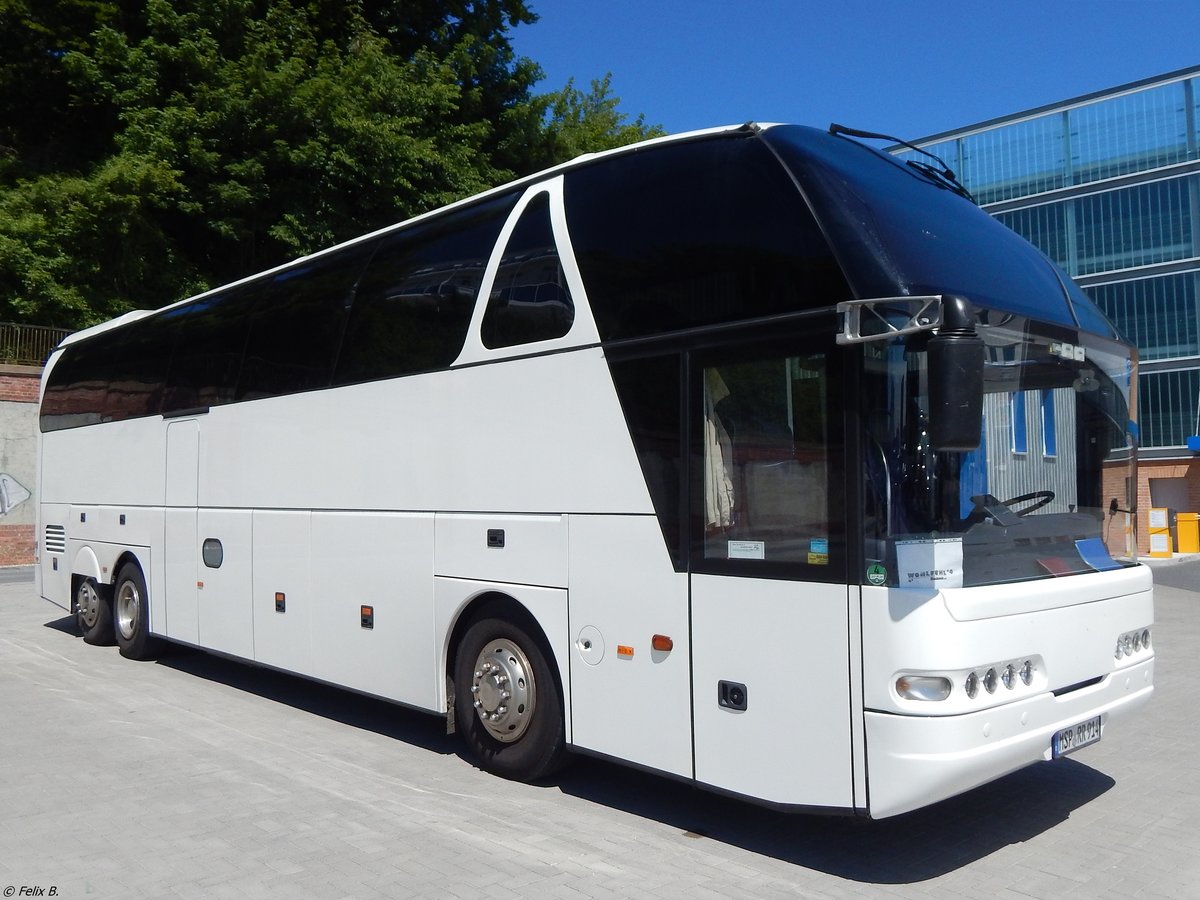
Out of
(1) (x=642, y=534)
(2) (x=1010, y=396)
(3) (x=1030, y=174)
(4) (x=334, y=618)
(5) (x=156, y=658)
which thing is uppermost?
(3) (x=1030, y=174)

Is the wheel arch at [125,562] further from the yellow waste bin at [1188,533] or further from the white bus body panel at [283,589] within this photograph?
the yellow waste bin at [1188,533]

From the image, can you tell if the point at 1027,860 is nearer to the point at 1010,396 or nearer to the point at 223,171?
the point at 1010,396

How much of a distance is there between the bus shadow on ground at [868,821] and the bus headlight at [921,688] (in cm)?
104

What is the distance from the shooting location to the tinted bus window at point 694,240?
5066 mm

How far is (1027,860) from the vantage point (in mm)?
5254

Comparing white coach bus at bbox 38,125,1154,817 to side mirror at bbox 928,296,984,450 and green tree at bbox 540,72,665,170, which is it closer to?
side mirror at bbox 928,296,984,450

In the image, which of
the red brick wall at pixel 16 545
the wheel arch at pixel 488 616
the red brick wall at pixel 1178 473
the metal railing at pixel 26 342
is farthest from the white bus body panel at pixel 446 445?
the red brick wall at pixel 1178 473

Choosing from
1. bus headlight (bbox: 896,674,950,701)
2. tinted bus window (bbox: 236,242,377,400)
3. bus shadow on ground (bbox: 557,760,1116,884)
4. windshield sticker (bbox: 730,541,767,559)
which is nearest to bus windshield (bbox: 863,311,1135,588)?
bus headlight (bbox: 896,674,950,701)

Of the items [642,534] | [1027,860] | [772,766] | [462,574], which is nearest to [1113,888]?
[1027,860]

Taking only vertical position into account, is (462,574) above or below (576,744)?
above

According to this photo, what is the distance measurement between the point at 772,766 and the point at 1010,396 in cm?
228

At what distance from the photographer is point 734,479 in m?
5.28

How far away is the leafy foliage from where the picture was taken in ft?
73.3

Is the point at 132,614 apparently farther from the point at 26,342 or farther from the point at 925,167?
the point at 26,342
